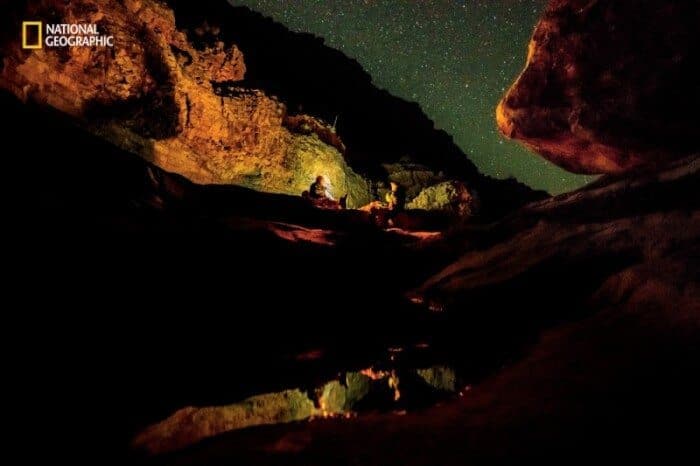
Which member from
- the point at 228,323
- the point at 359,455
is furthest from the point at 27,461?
the point at 228,323

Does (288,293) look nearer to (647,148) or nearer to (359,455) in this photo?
(359,455)

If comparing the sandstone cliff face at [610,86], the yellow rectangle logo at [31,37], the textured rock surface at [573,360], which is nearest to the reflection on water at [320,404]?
the textured rock surface at [573,360]

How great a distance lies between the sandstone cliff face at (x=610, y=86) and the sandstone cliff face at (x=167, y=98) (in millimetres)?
14200

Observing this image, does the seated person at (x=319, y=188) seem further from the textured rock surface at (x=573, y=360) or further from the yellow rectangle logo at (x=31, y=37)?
the textured rock surface at (x=573, y=360)

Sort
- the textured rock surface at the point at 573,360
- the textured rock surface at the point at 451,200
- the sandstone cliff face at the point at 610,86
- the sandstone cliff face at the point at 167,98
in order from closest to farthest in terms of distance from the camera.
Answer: the textured rock surface at the point at 573,360, the sandstone cliff face at the point at 610,86, the sandstone cliff face at the point at 167,98, the textured rock surface at the point at 451,200

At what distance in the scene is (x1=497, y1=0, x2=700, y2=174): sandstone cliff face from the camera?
1003 centimetres

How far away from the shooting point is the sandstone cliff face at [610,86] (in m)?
10.0

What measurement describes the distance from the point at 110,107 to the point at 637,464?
65.5ft

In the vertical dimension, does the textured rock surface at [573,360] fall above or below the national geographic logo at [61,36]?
below

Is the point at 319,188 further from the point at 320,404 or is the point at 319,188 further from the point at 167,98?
the point at 320,404

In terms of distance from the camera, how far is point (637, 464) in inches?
86.1

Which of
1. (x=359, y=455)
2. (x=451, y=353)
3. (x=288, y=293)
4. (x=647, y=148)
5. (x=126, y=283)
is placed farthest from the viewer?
(x=647, y=148)

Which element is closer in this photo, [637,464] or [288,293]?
[637,464]

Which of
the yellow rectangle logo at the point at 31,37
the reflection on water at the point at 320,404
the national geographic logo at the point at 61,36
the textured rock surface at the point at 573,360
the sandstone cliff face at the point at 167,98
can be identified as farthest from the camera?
the sandstone cliff face at the point at 167,98
